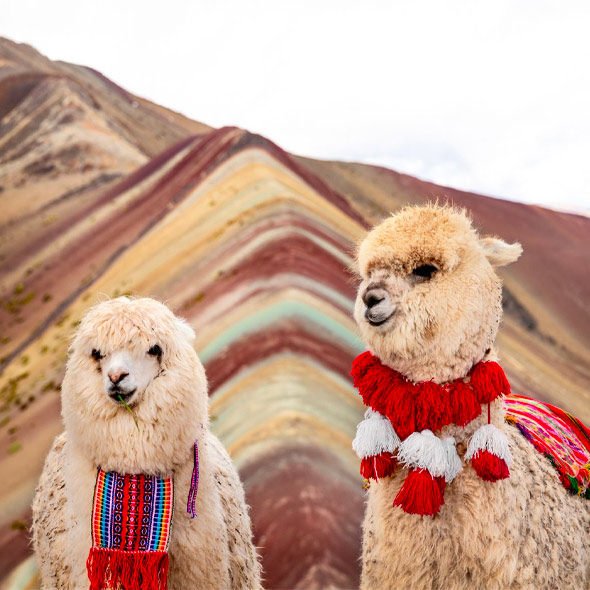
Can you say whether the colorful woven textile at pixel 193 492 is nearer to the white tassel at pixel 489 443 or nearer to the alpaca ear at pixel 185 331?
the alpaca ear at pixel 185 331

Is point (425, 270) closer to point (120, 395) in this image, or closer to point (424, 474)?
point (424, 474)

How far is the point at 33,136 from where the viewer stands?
23.3ft

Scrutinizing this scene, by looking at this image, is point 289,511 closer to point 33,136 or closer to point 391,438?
point 391,438

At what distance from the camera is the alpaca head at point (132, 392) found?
2479mm

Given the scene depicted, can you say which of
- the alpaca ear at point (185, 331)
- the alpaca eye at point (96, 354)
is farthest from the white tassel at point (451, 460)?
→ the alpaca eye at point (96, 354)

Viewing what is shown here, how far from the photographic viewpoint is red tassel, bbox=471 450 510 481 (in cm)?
228

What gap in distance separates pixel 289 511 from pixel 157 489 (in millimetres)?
1082

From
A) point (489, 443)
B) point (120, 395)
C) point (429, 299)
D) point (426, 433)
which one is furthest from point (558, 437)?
point (120, 395)

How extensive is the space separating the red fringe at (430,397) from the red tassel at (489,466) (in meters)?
0.13

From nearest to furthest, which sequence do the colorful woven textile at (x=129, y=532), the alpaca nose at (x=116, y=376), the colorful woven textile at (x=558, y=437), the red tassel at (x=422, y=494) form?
the red tassel at (x=422, y=494) → the alpaca nose at (x=116, y=376) → the colorful woven textile at (x=129, y=532) → the colorful woven textile at (x=558, y=437)

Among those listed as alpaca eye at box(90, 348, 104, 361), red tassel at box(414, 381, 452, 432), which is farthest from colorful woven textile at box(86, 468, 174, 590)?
red tassel at box(414, 381, 452, 432)

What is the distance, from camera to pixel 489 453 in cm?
229

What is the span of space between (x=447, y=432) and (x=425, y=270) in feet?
1.89

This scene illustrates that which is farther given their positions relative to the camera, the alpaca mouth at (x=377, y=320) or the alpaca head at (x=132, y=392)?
the alpaca head at (x=132, y=392)
